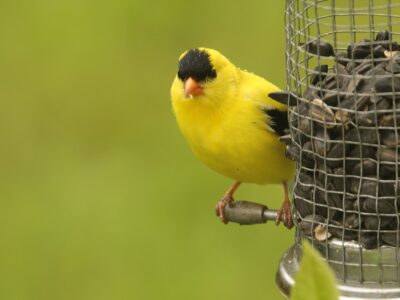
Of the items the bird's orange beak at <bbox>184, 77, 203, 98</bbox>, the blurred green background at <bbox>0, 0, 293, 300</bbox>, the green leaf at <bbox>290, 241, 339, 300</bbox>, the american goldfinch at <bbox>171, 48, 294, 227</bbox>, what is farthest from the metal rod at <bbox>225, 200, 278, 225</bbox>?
the blurred green background at <bbox>0, 0, 293, 300</bbox>

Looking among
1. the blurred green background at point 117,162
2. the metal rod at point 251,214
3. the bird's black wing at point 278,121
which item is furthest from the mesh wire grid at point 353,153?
the blurred green background at point 117,162

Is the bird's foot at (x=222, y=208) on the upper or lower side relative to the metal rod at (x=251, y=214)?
lower

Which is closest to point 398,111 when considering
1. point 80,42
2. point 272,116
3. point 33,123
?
point 272,116

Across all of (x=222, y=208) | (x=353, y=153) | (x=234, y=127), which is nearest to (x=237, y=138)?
(x=234, y=127)

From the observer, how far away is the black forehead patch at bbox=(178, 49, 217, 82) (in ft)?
15.2

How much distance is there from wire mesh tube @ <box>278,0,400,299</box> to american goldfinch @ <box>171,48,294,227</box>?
Answer: 1.65 ft

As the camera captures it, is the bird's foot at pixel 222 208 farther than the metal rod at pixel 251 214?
Yes

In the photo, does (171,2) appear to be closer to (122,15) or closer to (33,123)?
(122,15)

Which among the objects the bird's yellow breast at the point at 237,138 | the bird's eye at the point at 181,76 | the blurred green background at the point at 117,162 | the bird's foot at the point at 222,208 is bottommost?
the blurred green background at the point at 117,162

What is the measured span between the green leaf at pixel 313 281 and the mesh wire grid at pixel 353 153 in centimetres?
150

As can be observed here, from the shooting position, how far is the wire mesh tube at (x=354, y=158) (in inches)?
146

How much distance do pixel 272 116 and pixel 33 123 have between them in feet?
13.9

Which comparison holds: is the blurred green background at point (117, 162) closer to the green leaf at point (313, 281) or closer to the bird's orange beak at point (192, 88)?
the bird's orange beak at point (192, 88)

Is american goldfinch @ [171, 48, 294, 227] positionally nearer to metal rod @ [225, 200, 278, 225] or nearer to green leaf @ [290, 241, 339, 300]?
metal rod @ [225, 200, 278, 225]
